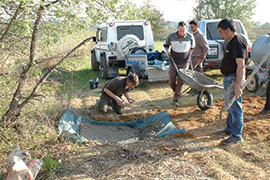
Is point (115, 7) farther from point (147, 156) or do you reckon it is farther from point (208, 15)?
point (208, 15)

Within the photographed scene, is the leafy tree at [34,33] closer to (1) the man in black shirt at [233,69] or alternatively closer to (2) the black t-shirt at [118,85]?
(2) the black t-shirt at [118,85]

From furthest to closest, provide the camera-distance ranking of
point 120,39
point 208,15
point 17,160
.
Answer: point 208,15
point 120,39
point 17,160

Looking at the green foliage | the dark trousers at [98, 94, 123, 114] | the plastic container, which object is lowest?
the dark trousers at [98, 94, 123, 114]

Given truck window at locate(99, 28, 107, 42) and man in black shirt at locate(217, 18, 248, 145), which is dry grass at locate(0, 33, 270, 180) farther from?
truck window at locate(99, 28, 107, 42)

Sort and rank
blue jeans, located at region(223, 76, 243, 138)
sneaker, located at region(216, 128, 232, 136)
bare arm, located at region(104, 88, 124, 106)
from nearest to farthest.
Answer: blue jeans, located at region(223, 76, 243, 138)
sneaker, located at region(216, 128, 232, 136)
bare arm, located at region(104, 88, 124, 106)

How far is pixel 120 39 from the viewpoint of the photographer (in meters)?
8.83

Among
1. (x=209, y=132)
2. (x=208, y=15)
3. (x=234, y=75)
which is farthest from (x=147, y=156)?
(x=208, y=15)

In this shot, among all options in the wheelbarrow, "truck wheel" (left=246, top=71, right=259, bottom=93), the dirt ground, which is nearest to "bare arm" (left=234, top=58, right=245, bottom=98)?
the dirt ground

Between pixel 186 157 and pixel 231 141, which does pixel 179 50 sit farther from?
pixel 186 157

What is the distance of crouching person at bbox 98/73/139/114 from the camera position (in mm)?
4520

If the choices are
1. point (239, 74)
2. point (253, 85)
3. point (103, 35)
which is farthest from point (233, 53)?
point (103, 35)

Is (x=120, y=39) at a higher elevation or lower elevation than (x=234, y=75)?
higher

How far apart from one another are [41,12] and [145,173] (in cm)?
261

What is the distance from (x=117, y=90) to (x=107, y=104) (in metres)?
0.59
